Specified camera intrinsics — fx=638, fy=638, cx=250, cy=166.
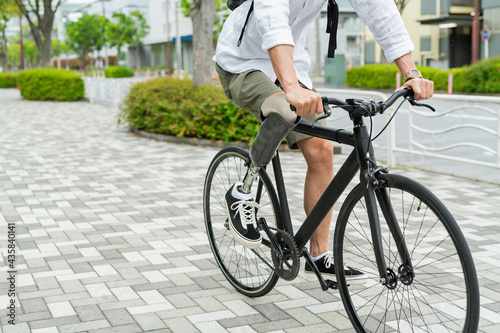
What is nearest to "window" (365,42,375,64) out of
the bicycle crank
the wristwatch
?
the bicycle crank

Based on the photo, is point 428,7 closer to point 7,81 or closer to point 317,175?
point 7,81

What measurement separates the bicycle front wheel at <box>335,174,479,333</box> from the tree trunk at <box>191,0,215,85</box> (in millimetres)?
8631

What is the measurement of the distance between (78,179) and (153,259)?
3190mm

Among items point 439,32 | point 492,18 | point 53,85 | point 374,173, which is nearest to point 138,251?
point 374,173

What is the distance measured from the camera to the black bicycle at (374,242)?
216 centimetres

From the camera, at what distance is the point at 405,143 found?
8484mm

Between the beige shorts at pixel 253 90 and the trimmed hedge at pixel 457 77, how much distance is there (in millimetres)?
18430

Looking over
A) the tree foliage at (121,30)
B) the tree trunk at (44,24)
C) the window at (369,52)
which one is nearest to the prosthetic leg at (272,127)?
the tree trunk at (44,24)

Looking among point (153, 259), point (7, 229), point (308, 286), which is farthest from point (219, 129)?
point (308, 286)

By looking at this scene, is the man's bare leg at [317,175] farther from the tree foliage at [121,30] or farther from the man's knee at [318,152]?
the tree foliage at [121,30]

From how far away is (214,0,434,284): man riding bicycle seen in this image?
244cm

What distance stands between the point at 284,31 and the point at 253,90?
40cm

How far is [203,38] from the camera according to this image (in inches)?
441

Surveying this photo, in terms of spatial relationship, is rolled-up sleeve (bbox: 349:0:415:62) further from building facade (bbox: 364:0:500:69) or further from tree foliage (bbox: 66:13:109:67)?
tree foliage (bbox: 66:13:109:67)
